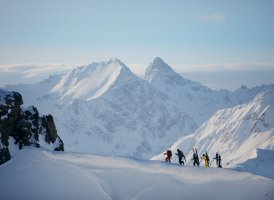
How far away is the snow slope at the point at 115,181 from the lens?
23.7 m

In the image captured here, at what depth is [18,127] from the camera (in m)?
45.4

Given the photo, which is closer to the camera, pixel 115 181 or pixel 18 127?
pixel 115 181

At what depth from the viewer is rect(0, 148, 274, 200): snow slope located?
23.7m

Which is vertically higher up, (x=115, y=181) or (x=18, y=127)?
(x=18, y=127)

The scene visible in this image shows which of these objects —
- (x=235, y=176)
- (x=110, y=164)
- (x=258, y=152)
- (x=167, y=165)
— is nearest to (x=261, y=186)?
(x=235, y=176)

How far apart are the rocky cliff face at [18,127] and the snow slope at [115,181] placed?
41.3ft

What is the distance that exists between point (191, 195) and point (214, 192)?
1.54 m

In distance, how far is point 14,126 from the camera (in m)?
45.3

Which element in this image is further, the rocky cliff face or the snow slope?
the rocky cliff face

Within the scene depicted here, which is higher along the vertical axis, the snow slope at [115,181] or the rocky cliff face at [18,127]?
the rocky cliff face at [18,127]

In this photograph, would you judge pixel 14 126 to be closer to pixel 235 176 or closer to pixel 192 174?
pixel 192 174

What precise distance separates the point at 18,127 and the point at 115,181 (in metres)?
23.3

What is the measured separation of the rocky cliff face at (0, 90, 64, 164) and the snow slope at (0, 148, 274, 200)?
12594mm

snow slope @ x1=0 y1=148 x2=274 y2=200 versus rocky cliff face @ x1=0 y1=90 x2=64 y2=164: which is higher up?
rocky cliff face @ x1=0 y1=90 x2=64 y2=164
